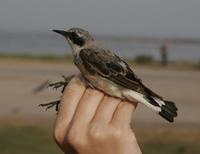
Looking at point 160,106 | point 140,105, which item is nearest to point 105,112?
point 160,106

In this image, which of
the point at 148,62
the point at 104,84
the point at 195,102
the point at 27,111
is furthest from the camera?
the point at 148,62

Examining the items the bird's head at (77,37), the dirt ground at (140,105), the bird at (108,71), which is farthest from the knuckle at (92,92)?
the dirt ground at (140,105)

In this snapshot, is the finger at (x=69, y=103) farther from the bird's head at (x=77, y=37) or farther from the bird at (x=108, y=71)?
the bird's head at (x=77, y=37)

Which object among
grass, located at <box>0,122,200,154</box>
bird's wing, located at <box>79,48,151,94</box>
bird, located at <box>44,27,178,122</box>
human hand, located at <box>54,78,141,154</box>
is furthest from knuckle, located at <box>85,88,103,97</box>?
grass, located at <box>0,122,200,154</box>

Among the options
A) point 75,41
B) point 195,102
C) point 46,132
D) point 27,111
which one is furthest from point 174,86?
point 75,41

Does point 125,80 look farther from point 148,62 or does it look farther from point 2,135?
point 148,62

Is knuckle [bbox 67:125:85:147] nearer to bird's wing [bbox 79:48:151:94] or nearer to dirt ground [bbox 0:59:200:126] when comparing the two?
bird's wing [bbox 79:48:151:94]

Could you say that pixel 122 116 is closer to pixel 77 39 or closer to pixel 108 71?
pixel 108 71
